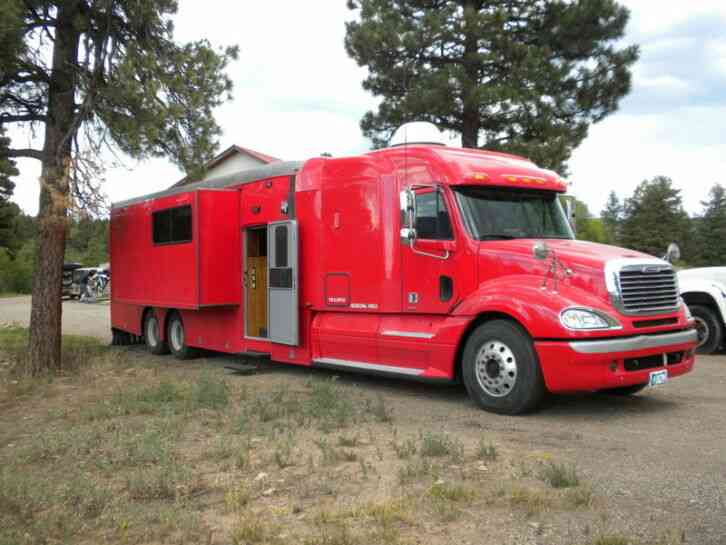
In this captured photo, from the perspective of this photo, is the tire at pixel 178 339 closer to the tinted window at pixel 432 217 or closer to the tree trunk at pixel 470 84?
the tinted window at pixel 432 217

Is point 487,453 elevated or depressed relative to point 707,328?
depressed

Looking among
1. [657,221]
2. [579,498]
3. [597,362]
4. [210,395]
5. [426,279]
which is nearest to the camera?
[579,498]

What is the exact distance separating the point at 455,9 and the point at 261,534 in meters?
17.3

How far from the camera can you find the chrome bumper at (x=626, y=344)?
6.83 meters

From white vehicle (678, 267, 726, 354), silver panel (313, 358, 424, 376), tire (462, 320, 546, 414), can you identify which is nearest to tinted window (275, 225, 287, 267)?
silver panel (313, 358, 424, 376)

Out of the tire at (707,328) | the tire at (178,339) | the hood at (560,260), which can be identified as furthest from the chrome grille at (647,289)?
the tire at (178,339)

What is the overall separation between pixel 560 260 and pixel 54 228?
306 inches

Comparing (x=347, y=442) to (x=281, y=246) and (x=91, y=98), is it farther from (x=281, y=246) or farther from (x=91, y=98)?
(x=91, y=98)

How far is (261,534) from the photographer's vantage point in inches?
167

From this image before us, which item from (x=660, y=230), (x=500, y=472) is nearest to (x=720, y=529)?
(x=500, y=472)

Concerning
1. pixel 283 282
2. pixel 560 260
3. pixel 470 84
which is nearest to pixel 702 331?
pixel 560 260

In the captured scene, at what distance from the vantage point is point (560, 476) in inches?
194

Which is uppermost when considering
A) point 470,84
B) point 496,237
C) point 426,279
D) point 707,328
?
point 470,84

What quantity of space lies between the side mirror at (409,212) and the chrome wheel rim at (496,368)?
62.9 inches
